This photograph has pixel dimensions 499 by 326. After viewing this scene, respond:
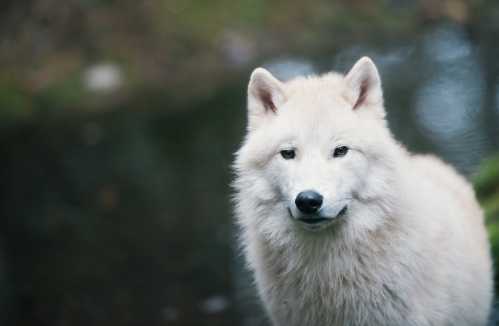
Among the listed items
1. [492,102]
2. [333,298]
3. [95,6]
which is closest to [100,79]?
[95,6]

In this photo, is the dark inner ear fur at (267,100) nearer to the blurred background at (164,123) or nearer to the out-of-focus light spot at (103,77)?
the blurred background at (164,123)

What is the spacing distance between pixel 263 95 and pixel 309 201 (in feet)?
3.33

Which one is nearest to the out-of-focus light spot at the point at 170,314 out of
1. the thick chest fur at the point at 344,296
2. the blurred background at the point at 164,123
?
the blurred background at the point at 164,123

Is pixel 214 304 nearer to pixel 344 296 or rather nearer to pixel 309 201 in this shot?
pixel 344 296

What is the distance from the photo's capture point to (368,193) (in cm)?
437

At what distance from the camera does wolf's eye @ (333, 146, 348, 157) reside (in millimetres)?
4332

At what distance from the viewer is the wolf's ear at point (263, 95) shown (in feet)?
15.2

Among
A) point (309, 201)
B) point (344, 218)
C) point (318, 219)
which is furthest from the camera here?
Result: point (344, 218)

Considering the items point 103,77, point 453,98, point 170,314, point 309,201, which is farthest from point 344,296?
point 103,77

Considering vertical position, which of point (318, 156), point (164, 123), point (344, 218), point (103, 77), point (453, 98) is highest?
point (103, 77)

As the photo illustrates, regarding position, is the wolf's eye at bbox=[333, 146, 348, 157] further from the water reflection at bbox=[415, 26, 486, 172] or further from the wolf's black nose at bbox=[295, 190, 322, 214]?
the water reflection at bbox=[415, 26, 486, 172]

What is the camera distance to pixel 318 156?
4285 mm

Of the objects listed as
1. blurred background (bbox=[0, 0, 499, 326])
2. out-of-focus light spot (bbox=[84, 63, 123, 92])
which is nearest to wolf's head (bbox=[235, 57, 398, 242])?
blurred background (bbox=[0, 0, 499, 326])

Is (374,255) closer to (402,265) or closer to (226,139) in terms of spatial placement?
(402,265)
